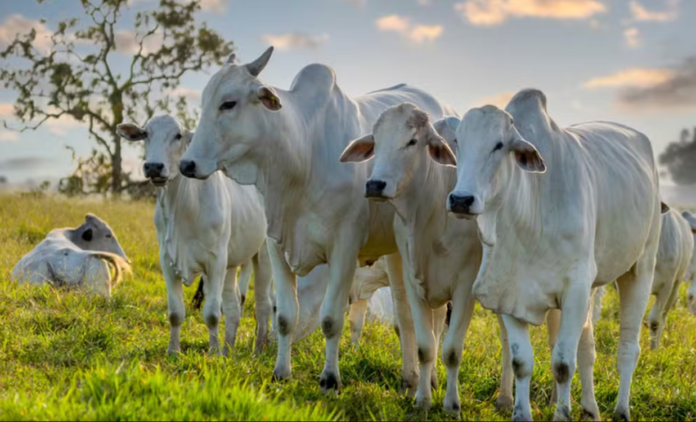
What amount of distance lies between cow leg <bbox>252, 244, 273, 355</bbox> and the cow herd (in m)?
2.07

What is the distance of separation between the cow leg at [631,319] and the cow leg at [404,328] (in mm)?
1400

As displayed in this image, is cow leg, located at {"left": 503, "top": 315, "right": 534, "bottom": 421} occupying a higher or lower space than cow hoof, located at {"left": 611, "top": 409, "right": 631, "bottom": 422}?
higher

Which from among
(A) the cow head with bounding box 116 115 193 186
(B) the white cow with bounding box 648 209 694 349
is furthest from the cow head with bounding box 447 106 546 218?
(B) the white cow with bounding box 648 209 694 349

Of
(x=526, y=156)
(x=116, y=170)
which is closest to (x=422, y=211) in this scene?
(x=526, y=156)

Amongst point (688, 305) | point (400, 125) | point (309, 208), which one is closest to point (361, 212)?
point (309, 208)

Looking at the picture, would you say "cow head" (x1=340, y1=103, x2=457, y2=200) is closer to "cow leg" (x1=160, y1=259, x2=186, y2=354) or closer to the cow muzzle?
the cow muzzle

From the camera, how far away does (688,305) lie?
12.5 meters

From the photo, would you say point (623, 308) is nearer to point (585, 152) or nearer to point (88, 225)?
point (585, 152)

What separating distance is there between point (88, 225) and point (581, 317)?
27.2 ft

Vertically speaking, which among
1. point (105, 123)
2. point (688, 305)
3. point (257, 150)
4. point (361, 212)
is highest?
point (105, 123)

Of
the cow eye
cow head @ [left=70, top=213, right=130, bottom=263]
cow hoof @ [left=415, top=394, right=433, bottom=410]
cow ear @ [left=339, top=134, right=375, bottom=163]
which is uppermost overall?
the cow eye

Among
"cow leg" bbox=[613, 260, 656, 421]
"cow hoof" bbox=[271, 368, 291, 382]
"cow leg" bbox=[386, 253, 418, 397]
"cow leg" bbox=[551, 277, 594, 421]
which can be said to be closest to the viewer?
"cow leg" bbox=[551, 277, 594, 421]

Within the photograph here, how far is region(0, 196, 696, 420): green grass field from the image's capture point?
4.22m

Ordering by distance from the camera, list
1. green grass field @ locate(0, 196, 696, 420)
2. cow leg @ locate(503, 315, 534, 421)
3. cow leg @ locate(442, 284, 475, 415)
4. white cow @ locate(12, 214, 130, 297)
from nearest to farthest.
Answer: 1. green grass field @ locate(0, 196, 696, 420)
2. cow leg @ locate(503, 315, 534, 421)
3. cow leg @ locate(442, 284, 475, 415)
4. white cow @ locate(12, 214, 130, 297)
